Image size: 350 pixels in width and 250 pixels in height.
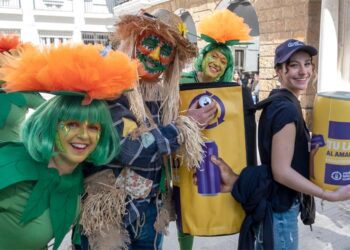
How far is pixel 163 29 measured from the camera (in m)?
1.53

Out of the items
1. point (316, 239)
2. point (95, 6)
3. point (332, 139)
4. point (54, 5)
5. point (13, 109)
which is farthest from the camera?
point (95, 6)

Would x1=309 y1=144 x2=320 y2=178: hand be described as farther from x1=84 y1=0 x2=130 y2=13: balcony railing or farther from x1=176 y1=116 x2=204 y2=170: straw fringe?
x1=84 y1=0 x2=130 y2=13: balcony railing

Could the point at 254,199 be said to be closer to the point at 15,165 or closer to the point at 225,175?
the point at 225,175

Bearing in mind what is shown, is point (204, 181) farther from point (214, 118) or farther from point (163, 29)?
point (163, 29)

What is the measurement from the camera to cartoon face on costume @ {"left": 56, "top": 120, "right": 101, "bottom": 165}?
4.17 ft

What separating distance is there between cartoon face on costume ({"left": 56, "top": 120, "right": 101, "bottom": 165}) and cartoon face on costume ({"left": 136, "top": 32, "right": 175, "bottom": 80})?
1.29 ft

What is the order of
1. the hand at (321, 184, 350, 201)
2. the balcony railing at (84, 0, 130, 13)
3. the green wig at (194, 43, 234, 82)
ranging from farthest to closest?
the balcony railing at (84, 0, 130, 13) < the green wig at (194, 43, 234, 82) < the hand at (321, 184, 350, 201)

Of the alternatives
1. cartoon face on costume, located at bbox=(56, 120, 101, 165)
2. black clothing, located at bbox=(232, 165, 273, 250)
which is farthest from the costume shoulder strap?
black clothing, located at bbox=(232, 165, 273, 250)

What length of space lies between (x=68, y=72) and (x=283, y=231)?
1091mm

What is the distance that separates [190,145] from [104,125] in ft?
1.19

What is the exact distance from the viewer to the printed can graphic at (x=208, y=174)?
5.12ft

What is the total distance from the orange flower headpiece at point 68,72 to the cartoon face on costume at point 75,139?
4.1 inches

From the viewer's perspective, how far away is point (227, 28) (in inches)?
88.4

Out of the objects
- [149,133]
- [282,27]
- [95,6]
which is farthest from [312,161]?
[95,6]
